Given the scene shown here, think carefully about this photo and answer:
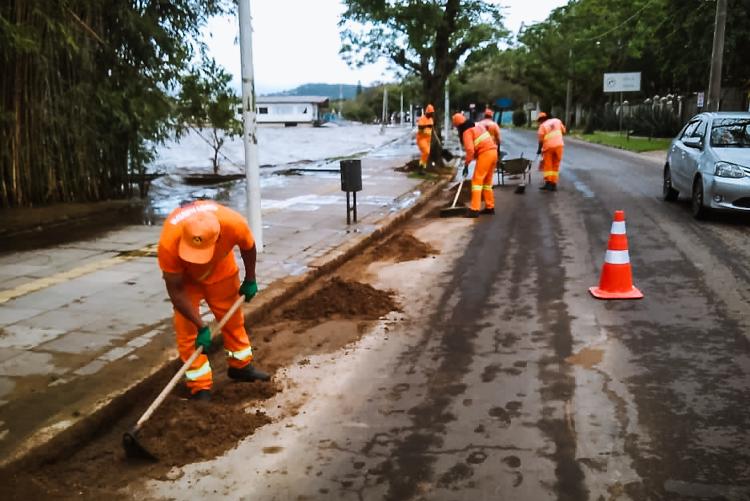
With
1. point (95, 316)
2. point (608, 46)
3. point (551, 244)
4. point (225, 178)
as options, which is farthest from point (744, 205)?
point (608, 46)

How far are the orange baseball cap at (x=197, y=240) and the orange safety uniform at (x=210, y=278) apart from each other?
0.08 metres

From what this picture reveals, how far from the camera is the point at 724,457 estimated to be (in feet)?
11.5

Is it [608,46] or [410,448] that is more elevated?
[608,46]

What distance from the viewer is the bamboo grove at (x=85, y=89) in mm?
9445

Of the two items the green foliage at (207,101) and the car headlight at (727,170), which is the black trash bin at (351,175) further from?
the car headlight at (727,170)

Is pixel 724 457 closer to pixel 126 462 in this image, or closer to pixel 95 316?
pixel 126 462

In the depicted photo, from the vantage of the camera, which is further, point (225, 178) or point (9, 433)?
point (225, 178)

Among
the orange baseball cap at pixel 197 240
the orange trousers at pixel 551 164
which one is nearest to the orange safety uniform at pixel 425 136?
the orange trousers at pixel 551 164

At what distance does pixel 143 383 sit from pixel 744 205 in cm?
838

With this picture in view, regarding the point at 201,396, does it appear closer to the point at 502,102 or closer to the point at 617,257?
the point at 617,257

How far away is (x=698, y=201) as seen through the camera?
10234 mm

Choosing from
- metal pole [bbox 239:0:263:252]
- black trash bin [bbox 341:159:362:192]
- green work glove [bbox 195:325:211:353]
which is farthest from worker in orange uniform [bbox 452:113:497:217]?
green work glove [bbox 195:325:211:353]

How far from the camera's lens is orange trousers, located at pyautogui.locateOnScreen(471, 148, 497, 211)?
11055 millimetres

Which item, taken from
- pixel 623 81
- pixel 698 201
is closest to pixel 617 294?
pixel 698 201
